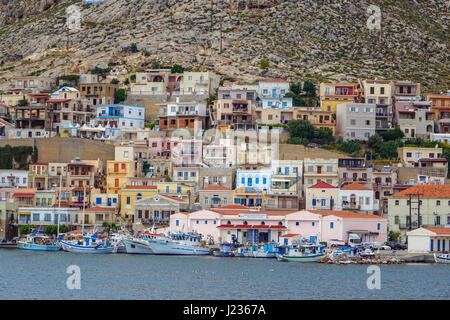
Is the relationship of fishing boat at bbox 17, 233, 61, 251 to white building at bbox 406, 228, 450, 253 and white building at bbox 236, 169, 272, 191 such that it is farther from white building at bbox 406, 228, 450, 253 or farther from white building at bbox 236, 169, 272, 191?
white building at bbox 406, 228, 450, 253

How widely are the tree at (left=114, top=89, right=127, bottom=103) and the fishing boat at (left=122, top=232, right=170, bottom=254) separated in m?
38.0

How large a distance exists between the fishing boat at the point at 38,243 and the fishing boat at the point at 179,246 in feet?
35.1

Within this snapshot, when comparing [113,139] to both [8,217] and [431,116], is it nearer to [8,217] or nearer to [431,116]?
[8,217]

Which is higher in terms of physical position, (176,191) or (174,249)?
(176,191)

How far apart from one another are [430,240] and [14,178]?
151ft

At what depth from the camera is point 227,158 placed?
118 metres

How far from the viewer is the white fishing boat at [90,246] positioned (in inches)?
4040

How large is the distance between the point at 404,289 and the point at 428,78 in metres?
79.0

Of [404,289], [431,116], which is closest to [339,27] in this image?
[431,116]

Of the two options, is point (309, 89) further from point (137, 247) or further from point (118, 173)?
point (137, 247)

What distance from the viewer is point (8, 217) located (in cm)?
11206

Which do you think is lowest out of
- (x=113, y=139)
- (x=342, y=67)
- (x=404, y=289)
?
(x=404, y=289)

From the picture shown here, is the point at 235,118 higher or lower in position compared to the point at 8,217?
higher

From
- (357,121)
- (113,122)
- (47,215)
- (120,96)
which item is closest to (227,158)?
(357,121)
